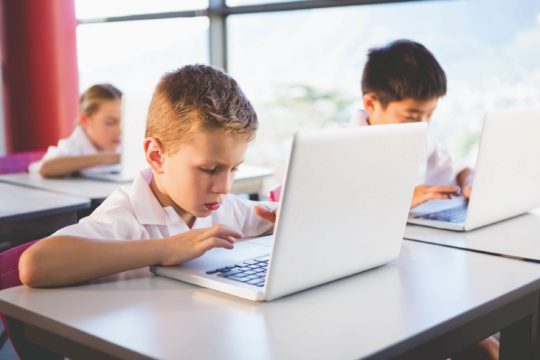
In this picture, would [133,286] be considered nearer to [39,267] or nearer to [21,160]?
[39,267]

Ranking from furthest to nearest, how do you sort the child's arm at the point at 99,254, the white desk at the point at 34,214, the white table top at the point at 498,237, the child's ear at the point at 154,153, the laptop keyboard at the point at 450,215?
the white desk at the point at 34,214 → the laptop keyboard at the point at 450,215 → the white table top at the point at 498,237 → the child's ear at the point at 154,153 → the child's arm at the point at 99,254

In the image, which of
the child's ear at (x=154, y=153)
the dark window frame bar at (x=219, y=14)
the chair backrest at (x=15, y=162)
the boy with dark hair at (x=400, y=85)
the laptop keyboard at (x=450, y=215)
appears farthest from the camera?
the dark window frame bar at (x=219, y=14)

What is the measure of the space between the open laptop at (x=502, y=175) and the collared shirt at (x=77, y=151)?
5.00 feet

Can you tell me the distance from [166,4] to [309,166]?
3.57 metres

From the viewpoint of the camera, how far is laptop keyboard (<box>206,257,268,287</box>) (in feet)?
4.40

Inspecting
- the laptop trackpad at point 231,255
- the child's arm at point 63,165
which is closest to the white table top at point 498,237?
the laptop trackpad at point 231,255

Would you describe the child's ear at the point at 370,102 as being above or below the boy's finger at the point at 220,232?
above

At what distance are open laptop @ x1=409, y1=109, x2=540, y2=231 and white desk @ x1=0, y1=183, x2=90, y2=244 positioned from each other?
1.08 meters

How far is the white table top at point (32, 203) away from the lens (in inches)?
87.4

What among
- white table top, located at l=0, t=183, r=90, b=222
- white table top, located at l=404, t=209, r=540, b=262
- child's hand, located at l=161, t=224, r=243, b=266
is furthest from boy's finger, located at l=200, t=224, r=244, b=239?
white table top, located at l=0, t=183, r=90, b=222

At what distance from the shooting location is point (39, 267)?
4.32 ft

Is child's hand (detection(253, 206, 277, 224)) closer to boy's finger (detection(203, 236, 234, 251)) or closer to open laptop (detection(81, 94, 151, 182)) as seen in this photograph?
boy's finger (detection(203, 236, 234, 251))

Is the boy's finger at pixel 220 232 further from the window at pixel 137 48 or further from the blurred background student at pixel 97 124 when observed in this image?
the window at pixel 137 48

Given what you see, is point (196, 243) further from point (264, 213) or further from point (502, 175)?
point (502, 175)
